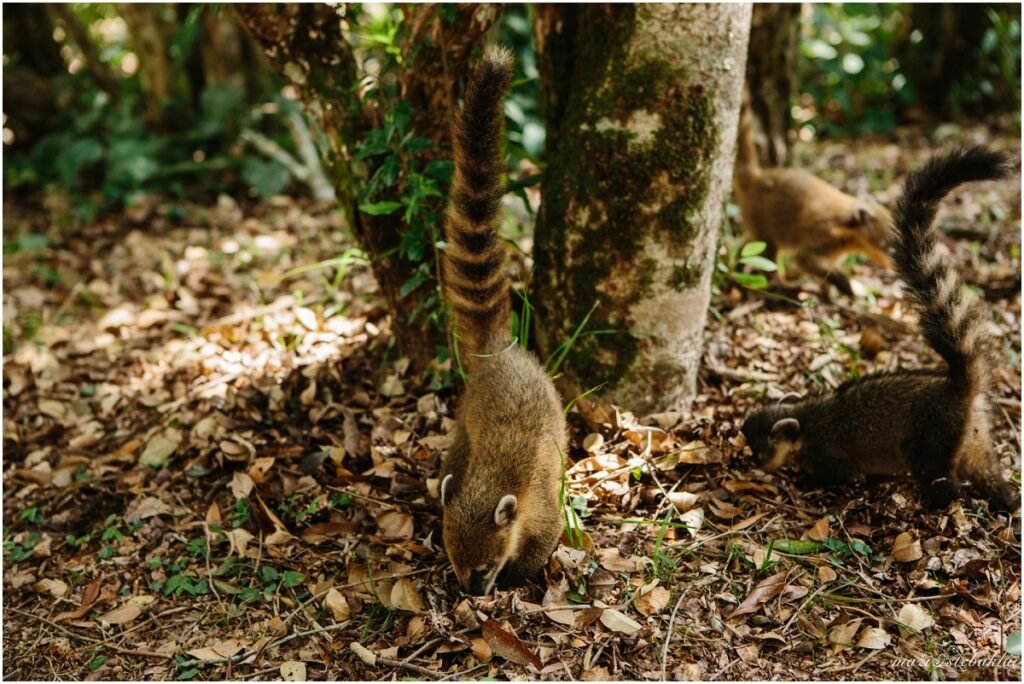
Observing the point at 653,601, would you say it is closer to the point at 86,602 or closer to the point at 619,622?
the point at 619,622

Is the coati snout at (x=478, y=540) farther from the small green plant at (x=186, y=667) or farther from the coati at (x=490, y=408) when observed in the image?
the small green plant at (x=186, y=667)

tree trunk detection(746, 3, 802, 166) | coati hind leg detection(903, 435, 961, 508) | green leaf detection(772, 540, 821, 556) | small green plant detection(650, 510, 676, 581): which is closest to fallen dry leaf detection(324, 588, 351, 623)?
small green plant detection(650, 510, 676, 581)

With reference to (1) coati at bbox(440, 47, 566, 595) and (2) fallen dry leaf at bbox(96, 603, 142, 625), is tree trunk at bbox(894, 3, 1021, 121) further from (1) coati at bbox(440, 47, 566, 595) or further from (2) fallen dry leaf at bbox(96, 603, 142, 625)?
(2) fallen dry leaf at bbox(96, 603, 142, 625)

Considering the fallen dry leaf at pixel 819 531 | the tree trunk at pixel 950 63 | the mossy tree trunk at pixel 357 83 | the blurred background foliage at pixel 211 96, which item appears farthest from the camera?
the tree trunk at pixel 950 63

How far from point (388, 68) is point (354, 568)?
255 cm

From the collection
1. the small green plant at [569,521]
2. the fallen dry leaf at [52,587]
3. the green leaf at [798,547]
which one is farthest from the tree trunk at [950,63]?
the fallen dry leaf at [52,587]

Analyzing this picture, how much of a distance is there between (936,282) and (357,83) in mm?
3008

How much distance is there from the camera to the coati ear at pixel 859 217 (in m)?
6.43

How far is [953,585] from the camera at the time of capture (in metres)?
3.61

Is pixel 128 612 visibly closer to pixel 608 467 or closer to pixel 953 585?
pixel 608 467

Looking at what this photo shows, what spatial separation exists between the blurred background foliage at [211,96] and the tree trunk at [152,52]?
11 mm

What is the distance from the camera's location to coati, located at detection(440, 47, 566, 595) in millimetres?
3520

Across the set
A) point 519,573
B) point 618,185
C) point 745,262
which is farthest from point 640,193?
point 519,573

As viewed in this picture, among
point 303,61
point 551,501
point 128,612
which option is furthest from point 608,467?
point 303,61
